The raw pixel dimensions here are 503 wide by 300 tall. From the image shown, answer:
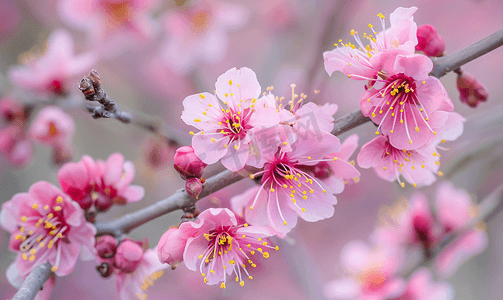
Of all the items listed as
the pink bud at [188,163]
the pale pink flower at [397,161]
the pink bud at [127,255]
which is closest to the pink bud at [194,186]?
the pink bud at [188,163]

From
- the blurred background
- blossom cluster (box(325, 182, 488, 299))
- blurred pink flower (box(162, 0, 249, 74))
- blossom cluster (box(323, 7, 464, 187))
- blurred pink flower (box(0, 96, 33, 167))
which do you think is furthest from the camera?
blurred pink flower (box(162, 0, 249, 74))

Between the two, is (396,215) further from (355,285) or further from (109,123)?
(109,123)

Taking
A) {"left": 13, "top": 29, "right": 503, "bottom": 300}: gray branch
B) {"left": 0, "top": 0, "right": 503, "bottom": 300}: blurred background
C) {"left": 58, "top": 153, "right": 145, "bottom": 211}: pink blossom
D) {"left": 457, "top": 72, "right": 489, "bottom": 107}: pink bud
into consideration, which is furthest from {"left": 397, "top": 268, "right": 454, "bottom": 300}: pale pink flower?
{"left": 58, "top": 153, "right": 145, "bottom": 211}: pink blossom

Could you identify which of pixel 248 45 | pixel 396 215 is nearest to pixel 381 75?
pixel 396 215

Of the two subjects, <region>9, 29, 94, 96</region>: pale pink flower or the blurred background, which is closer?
<region>9, 29, 94, 96</region>: pale pink flower

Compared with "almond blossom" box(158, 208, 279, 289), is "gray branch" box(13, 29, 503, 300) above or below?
above

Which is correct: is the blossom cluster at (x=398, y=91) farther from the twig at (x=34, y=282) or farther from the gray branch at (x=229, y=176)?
the twig at (x=34, y=282)

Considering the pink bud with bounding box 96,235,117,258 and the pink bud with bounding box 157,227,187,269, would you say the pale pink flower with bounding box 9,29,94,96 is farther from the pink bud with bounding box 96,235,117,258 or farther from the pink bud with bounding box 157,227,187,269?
the pink bud with bounding box 157,227,187,269

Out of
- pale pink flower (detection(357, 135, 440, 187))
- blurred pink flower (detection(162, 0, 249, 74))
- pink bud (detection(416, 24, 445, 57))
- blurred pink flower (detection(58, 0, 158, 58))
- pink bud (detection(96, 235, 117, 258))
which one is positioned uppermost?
blurred pink flower (detection(58, 0, 158, 58))

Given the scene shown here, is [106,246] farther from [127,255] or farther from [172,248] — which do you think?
[172,248]
